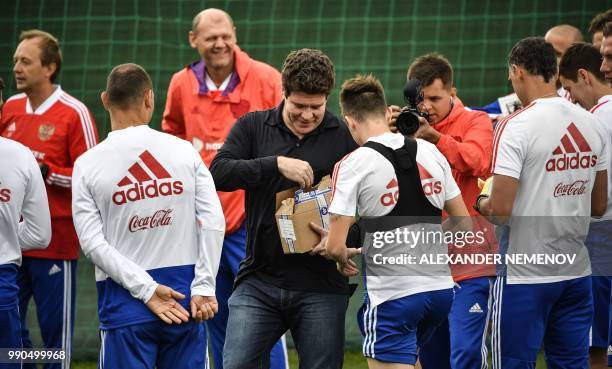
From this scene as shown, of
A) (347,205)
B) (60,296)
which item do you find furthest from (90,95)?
(347,205)

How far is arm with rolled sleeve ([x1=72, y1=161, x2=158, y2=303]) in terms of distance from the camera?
467 centimetres

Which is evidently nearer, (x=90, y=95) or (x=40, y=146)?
(x=40, y=146)

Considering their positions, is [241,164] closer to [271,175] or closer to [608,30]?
[271,175]

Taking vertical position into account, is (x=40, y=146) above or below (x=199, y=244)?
above

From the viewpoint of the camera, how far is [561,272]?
16.9ft

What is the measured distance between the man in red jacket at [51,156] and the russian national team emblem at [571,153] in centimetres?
310

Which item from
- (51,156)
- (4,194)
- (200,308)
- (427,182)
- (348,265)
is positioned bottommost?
(200,308)

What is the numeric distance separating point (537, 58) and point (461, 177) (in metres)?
1.16

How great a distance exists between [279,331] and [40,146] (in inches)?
101

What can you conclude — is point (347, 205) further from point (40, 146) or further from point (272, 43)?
point (272, 43)

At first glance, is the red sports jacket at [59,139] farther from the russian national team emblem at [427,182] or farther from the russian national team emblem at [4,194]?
the russian national team emblem at [427,182]

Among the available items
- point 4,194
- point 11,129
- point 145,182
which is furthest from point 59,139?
point 145,182

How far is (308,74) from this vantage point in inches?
195

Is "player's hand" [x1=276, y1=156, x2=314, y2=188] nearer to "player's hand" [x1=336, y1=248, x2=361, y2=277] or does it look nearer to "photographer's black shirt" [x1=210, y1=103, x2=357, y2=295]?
"photographer's black shirt" [x1=210, y1=103, x2=357, y2=295]
